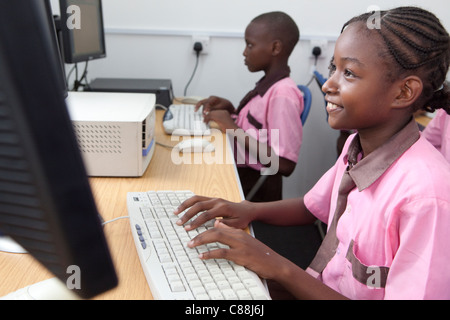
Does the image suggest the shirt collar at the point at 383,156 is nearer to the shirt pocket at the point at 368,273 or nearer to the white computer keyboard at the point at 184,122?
the shirt pocket at the point at 368,273

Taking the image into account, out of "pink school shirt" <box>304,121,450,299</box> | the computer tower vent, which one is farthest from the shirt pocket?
the computer tower vent

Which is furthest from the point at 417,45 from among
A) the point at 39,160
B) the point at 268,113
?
the point at 268,113

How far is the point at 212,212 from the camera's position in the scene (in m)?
0.87

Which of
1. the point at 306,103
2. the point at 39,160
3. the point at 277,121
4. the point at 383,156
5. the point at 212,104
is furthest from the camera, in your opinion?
the point at 212,104

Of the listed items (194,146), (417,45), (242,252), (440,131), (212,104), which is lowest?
(212,104)

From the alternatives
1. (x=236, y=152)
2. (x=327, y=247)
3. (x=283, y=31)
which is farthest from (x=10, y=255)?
(x=283, y=31)

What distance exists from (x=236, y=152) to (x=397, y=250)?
1111 mm

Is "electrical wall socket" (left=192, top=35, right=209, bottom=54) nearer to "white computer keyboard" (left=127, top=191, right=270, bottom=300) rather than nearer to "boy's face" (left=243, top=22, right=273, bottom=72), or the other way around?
"boy's face" (left=243, top=22, right=273, bottom=72)

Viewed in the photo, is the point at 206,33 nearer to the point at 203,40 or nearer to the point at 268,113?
the point at 203,40

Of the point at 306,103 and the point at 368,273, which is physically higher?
the point at 368,273

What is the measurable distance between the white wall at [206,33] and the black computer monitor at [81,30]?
0.45 m

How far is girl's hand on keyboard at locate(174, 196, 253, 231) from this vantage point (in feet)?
2.75

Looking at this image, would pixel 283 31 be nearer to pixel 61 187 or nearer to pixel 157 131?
pixel 157 131

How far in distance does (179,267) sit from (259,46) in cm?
134
